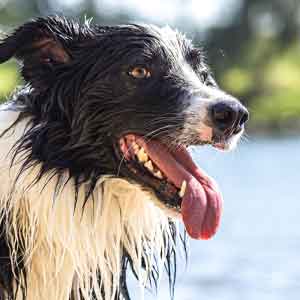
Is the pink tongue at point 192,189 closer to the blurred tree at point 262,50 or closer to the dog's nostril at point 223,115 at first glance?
the dog's nostril at point 223,115

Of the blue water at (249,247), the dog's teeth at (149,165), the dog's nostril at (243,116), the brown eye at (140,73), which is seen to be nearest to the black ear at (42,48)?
the brown eye at (140,73)

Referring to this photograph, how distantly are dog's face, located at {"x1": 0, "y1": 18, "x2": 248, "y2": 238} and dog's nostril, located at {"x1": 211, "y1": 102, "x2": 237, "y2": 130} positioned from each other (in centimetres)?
4

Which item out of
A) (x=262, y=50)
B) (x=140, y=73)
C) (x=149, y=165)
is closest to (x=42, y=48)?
(x=140, y=73)

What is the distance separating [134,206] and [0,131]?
0.77m

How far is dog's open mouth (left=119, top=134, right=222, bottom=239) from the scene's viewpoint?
4.52m

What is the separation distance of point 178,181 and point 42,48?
1004 mm

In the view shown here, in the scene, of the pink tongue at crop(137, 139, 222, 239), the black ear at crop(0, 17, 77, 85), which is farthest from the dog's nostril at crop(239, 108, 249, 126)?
the black ear at crop(0, 17, 77, 85)

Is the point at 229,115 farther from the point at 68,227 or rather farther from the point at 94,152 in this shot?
the point at 68,227

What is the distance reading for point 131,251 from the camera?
15.9ft

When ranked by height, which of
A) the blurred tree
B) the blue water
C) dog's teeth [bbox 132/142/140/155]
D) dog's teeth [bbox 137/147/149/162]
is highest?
dog's teeth [bbox 132/142/140/155]

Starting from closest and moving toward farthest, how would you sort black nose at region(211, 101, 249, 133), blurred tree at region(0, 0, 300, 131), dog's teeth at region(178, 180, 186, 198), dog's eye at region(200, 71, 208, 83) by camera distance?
black nose at region(211, 101, 249, 133) < dog's teeth at region(178, 180, 186, 198) < dog's eye at region(200, 71, 208, 83) < blurred tree at region(0, 0, 300, 131)

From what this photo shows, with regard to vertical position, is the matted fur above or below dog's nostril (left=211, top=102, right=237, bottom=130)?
below

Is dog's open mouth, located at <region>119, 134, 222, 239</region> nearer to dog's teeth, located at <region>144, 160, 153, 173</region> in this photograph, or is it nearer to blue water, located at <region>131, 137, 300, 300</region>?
dog's teeth, located at <region>144, 160, 153, 173</region>

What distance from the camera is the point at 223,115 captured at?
14.3 ft
